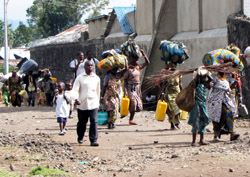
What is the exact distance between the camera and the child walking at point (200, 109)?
337 inches

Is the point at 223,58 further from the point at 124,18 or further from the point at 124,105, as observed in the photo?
the point at 124,18

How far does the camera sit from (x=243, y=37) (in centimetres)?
1258


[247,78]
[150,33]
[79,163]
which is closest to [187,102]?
[79,163]

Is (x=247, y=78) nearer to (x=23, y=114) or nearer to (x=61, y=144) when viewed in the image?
(x=61, y=144)

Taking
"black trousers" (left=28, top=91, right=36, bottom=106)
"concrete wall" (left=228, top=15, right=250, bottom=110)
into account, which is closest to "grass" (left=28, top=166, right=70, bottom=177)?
"concrete wall" (left=228, top=15, right=250, bottom=110)

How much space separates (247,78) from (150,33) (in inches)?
253

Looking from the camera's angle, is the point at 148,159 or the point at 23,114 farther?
the point at 23,114

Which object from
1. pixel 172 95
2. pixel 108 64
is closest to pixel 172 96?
pixel 172 95

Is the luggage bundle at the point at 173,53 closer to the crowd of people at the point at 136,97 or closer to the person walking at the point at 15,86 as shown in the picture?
the crowd of people at the point at 136,97

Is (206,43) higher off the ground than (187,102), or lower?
higher

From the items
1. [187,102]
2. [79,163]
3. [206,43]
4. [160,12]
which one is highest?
[160,12]

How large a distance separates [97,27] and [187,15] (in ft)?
25.9

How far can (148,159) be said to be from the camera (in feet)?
25.2

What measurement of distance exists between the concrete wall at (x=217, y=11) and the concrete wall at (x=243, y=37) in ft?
1.57
